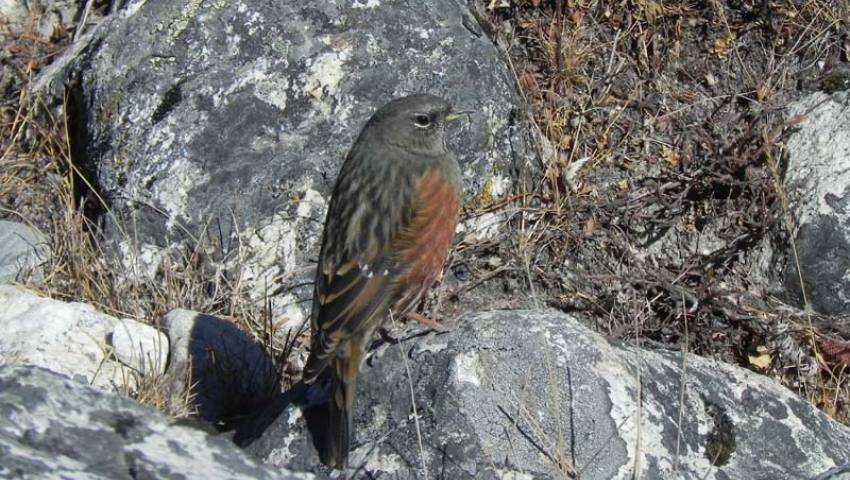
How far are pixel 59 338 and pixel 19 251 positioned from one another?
1.18m

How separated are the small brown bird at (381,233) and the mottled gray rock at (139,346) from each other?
0.92 meters

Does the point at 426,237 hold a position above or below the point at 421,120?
below

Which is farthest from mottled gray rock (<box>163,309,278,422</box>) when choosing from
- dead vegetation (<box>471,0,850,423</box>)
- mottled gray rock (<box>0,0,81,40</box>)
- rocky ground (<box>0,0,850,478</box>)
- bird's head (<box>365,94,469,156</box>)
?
mottled gray rock (<box>0,0,81,40</box>)

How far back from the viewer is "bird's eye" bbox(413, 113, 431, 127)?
5.62m

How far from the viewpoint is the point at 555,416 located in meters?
4.25

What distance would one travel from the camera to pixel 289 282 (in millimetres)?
6273

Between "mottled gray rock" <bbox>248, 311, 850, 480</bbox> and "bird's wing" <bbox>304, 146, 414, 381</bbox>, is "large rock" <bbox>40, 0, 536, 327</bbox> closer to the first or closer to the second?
"bird's wing" <bbox>304, 146, 414, 381</bbox>

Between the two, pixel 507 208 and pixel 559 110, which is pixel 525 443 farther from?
pixel 559 110

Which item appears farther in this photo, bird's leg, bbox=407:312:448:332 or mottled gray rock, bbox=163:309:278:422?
mottled gray rock, bbox=163:309:278:422

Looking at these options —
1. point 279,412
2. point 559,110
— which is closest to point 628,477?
point 279,412

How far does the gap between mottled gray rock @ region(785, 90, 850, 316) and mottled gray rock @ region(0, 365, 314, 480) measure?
382cm

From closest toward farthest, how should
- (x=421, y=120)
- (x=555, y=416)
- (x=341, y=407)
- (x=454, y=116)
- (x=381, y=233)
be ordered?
(x=555, y=416) → (x=341, y=407) → (x=381, y=233) → (x=421, y=120) → (x=454, y=116)

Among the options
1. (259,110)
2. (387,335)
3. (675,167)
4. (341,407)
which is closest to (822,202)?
(675,167)

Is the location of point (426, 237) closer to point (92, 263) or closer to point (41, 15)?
point (92, 263)
